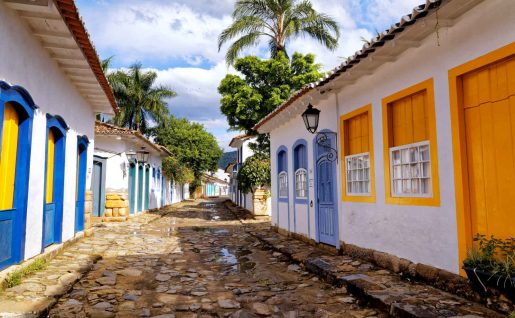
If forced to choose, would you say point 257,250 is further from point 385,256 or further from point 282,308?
point 282,308

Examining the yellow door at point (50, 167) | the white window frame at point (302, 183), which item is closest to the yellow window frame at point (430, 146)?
the white window frame at point (302, 183)

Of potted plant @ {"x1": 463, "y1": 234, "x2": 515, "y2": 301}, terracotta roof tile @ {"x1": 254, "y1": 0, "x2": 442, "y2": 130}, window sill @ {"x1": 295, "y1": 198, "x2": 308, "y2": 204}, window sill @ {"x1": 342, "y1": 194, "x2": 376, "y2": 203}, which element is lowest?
potted plant @ {"x1": 463, "y1": 234, "x2": 515, "y2": 301}

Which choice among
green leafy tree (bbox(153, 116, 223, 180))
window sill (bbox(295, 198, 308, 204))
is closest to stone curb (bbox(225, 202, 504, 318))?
window sill (bbox(295, 198, 308, 204))

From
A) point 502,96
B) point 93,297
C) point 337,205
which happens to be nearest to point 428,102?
point 502,96

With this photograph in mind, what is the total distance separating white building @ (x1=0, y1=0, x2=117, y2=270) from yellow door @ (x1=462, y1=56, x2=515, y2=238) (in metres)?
5.13

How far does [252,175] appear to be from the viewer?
16.7m

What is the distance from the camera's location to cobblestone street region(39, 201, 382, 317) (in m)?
4.54

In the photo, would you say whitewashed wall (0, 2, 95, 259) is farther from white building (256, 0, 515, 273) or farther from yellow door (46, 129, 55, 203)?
white building (256, 0, 515, 273)

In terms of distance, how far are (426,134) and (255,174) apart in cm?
1167

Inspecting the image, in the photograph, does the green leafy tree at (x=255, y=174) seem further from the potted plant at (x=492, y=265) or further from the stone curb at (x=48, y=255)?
the potted plant at (x=492, y=265)

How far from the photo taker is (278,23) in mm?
16203

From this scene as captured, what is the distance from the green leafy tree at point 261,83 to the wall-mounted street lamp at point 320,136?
7936 millimetres

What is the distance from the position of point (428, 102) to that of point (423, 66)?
20.5 inches

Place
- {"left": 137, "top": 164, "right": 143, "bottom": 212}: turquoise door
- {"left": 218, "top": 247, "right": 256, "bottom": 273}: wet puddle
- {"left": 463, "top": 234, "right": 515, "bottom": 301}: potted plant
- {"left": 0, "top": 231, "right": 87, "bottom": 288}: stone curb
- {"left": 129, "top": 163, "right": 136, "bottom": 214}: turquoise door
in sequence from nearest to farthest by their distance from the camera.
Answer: {"left": 463, "top": 234, "right": 515, "bottom": 301}: potted plant
{"left": 0, "top": 231, "right": 87, "bottom": 288}: stone curb
{"left": 218, "top": 247, "right": 256, "bottom": 273}: wet puddle
{"left": 129, "top": 163, "right": 136, "bottom": 214}: turquoise door
{"left": 137, "top": 164, "right": 143, "bottom": 212}: turquoise door
